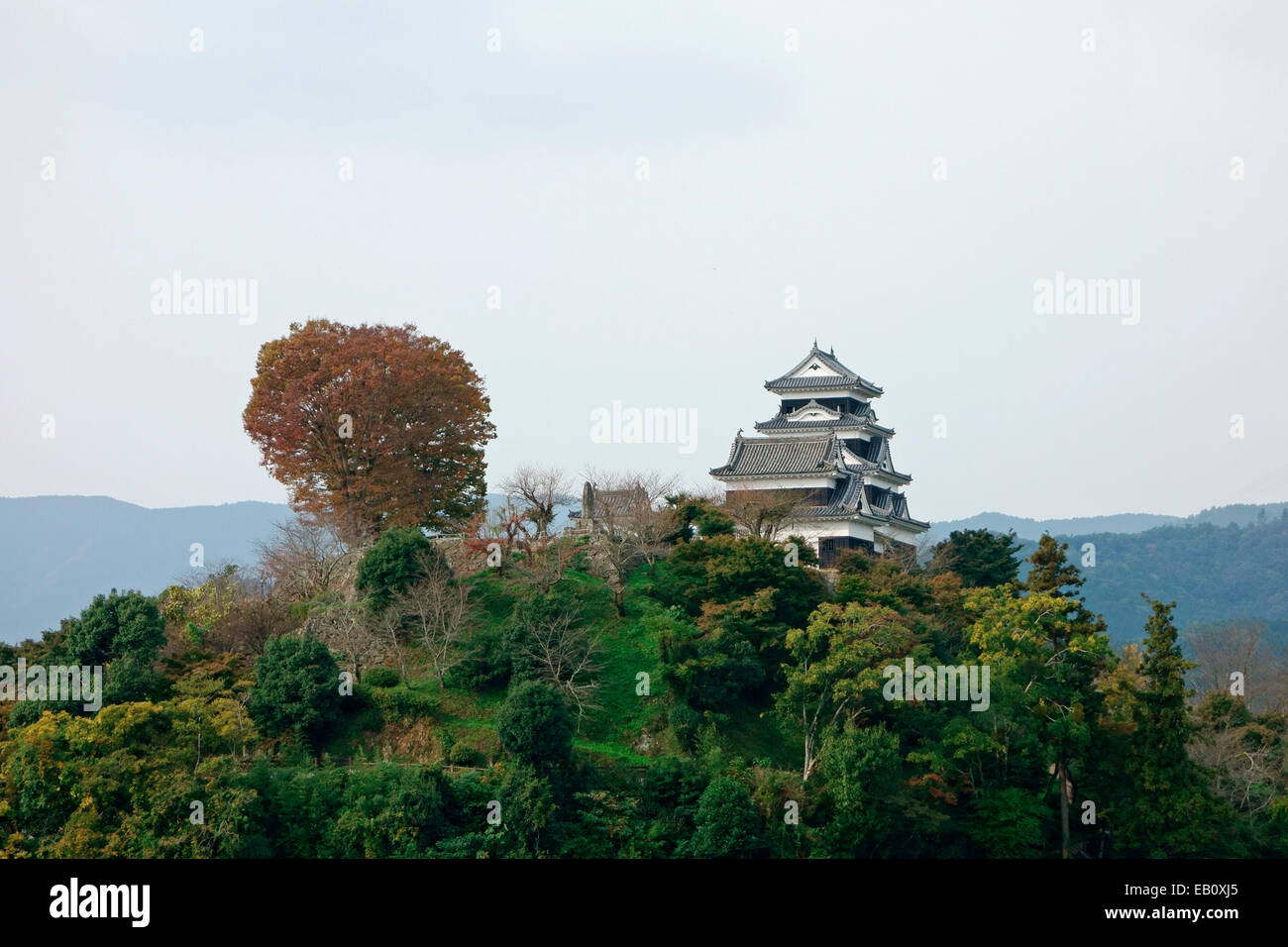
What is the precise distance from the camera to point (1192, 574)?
104 metres

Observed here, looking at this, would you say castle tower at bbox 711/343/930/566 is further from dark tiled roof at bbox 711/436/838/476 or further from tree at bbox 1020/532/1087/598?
tree at bbox 1020/532/1087/598

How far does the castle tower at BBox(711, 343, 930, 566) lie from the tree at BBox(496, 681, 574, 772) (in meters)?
12.4

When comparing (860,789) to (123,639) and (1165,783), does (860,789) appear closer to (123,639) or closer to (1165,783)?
(1165,783)

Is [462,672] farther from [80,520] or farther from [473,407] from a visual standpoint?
[80,520]

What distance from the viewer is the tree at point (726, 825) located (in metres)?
25.8

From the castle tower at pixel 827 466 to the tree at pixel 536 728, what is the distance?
12.4 meters

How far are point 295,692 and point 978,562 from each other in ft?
62.4

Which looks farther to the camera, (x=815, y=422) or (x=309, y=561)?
(x=815, y=422)

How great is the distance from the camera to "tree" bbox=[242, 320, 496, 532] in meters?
34.1

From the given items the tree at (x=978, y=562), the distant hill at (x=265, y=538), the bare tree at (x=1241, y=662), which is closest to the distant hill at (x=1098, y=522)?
the distant hill at (x=265, y=538)

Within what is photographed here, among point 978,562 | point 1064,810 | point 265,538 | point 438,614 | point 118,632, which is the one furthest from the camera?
point 265,538

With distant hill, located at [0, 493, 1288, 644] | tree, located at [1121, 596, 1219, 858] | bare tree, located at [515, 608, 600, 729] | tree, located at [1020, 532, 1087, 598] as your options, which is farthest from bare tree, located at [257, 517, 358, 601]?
distant hill, located at [0, 493, 1288, 644]

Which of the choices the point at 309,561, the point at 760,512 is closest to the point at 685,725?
the point at 760,512
